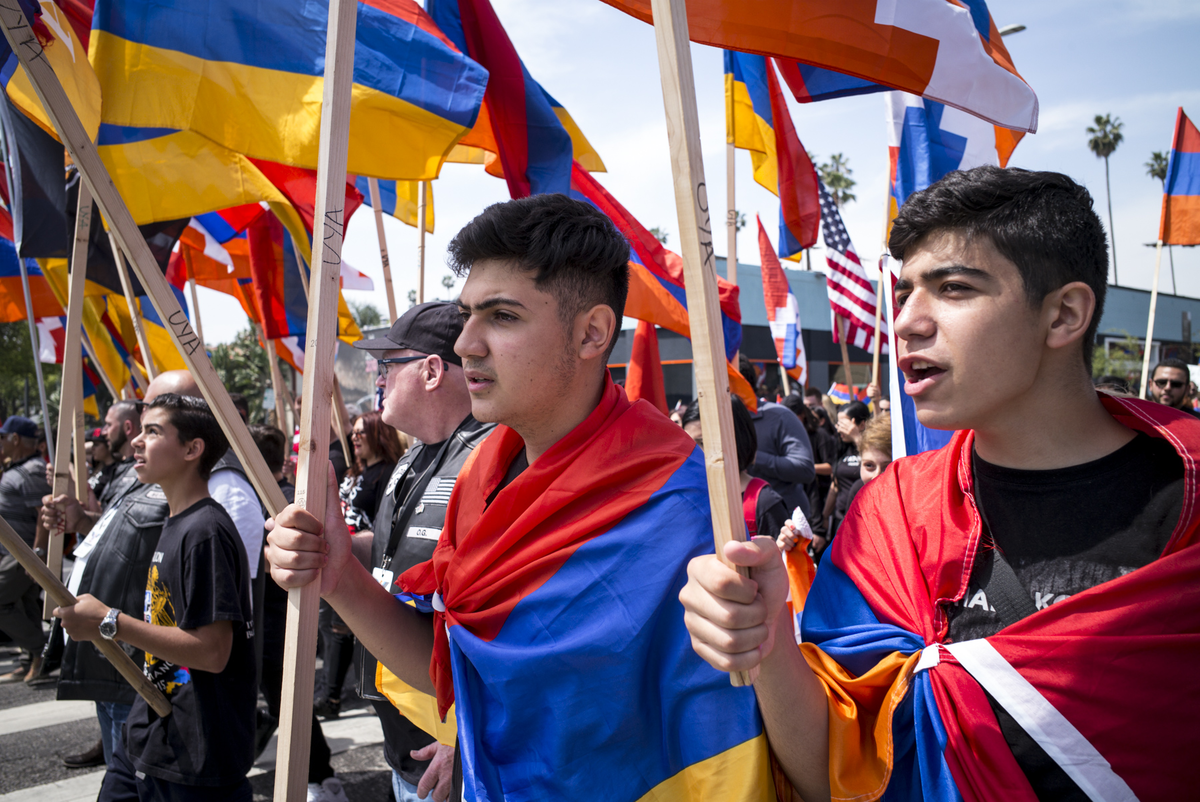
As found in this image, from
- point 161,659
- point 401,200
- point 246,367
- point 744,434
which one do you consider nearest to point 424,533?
point 161,659

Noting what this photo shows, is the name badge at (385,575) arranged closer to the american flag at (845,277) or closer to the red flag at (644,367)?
the red flag at (644,367)

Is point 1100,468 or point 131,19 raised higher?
point 131,19

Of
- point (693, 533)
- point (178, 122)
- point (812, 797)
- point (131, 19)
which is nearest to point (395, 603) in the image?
point (693, 533)

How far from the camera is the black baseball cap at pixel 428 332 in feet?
9.32

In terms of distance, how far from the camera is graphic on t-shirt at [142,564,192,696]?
275 cm

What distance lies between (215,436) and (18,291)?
6.01 m

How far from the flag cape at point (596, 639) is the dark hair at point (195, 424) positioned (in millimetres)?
1973

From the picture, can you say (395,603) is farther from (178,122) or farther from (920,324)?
(178,122)

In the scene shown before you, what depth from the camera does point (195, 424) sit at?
3.16 m

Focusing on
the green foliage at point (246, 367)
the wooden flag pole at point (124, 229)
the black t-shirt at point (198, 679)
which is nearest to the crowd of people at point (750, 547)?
the wooden flag pole at point (124, 229)

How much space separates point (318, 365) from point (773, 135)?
5296mm

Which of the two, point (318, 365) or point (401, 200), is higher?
point (401, 200)

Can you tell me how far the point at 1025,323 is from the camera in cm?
133

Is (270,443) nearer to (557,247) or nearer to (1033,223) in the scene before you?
(557,247)
